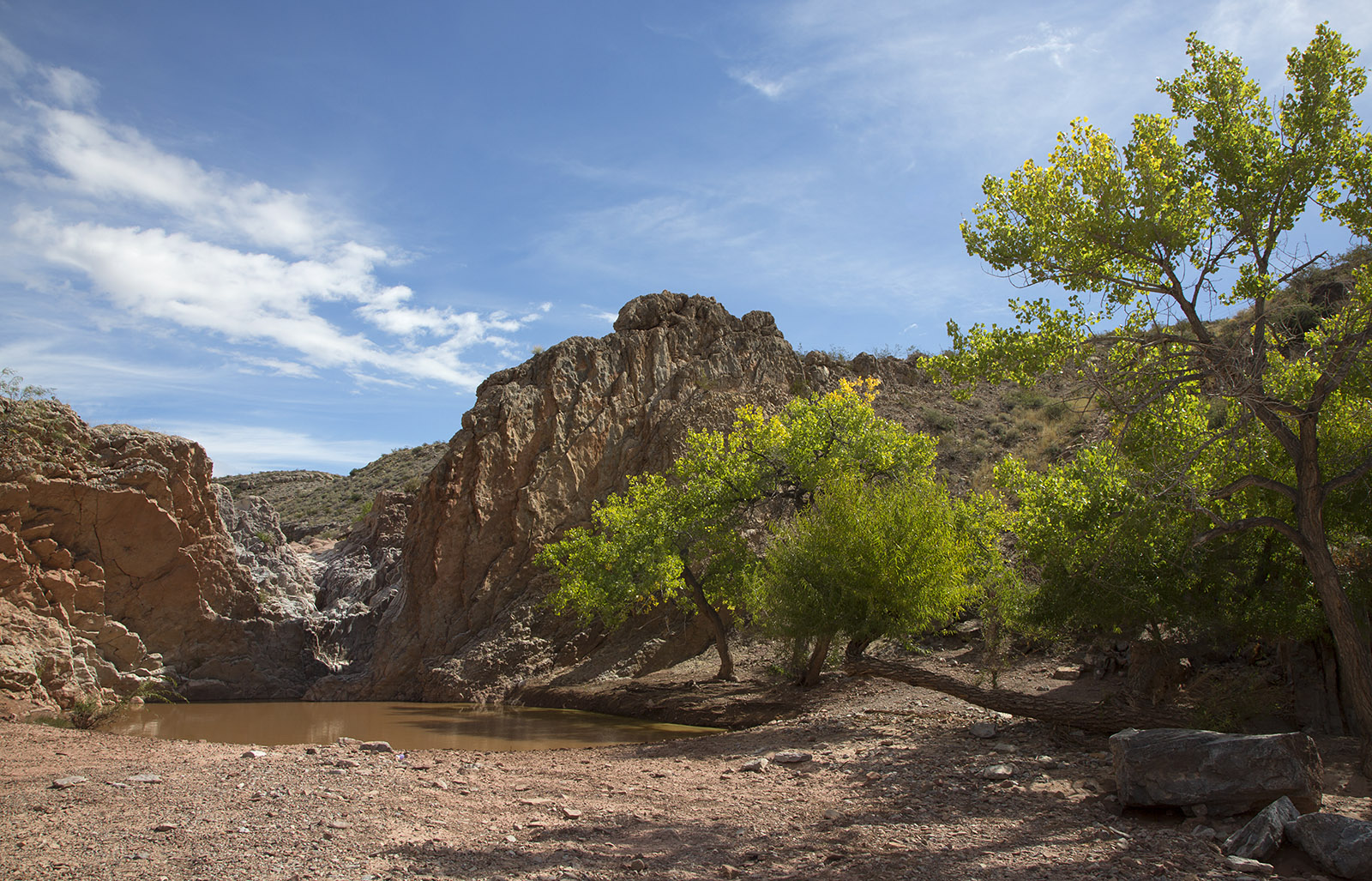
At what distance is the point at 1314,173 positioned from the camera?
9336 mm

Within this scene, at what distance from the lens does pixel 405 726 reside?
19.0 m

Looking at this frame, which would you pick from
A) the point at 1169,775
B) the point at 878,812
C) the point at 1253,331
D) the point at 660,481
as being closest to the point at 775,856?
the point at 878,812

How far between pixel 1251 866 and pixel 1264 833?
44 centimetres

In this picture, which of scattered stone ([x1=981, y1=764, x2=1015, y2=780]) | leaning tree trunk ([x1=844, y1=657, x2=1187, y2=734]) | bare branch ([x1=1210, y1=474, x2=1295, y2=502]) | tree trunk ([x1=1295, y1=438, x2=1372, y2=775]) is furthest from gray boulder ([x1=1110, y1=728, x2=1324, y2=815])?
bare branch ([x1=1210, y1=474, x2=1295, y2=502])

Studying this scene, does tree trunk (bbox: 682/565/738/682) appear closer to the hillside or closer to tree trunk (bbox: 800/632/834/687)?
tree trunk (bbox: 800/632/834/687)

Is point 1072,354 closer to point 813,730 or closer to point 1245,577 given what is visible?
point 1245,577

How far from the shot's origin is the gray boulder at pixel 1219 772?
270 inches

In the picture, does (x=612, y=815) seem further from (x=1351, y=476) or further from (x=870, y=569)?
(x=1351, y=476)

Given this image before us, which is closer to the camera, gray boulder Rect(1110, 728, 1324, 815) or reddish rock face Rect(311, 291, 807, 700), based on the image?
gray boulder Rect(1110, 728, 1324, 815)

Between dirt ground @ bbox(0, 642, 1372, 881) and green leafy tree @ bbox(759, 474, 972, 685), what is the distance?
2.99 meters

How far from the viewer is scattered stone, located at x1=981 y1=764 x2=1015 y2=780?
8.61 m

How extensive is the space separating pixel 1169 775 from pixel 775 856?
3.86m

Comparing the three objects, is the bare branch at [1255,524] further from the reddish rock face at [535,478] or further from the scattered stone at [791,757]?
the reddish rock face at [535,478]

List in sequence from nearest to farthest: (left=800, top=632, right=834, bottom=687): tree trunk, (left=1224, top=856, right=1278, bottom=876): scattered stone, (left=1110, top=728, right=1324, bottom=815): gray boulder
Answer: (left=1224, top=856, right=1278, bottom=876): scattered stone, (left=1110, top=728, right=1324, bottom=815): gray boulder, (left=800, top=632, right=834, bottom=687): tree trunk
